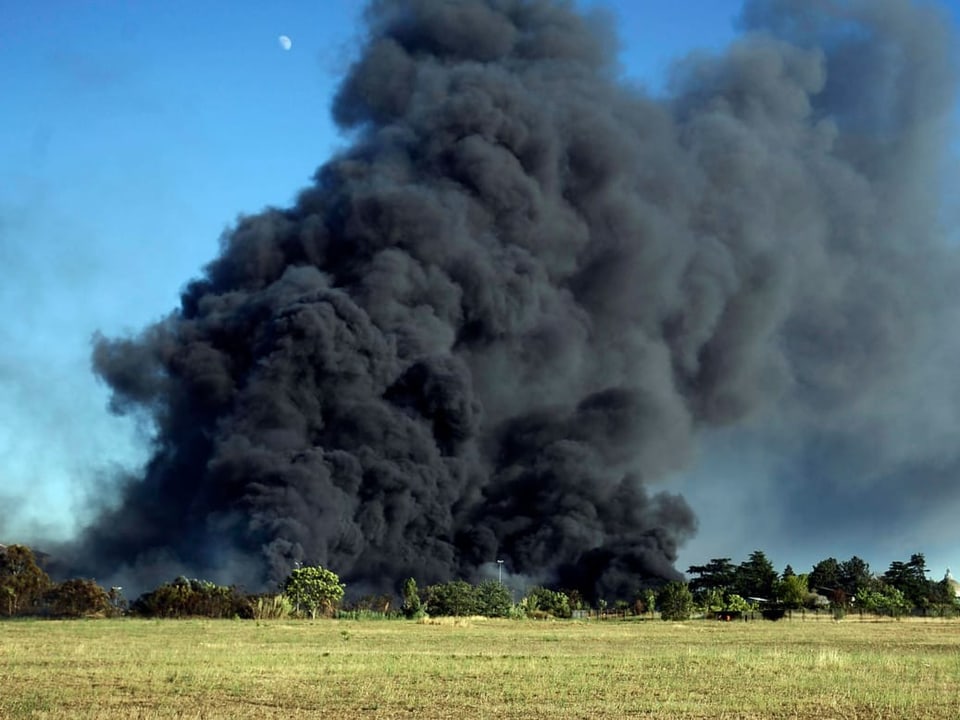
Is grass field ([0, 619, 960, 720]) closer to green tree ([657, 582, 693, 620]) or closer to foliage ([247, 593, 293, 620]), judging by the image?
foliage ([247, 593, 293, 620])

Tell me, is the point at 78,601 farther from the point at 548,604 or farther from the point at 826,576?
the point at 826,576

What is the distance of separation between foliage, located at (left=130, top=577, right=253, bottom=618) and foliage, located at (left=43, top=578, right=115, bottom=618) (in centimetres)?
161

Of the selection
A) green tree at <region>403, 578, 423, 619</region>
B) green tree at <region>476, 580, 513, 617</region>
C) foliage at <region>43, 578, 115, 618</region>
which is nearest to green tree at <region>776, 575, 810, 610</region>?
green tree at <region>476, 580, 513, 617</region>

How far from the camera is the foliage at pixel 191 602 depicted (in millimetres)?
54844

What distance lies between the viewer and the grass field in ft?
60.6

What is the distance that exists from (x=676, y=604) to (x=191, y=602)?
27.4 m

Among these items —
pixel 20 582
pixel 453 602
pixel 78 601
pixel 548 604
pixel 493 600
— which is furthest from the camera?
pixel 548 604

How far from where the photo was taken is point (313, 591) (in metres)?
60.8

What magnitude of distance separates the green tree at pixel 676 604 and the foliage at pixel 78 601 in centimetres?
3031

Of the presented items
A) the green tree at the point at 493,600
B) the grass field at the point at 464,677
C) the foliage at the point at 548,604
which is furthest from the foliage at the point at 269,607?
the grass field at the point at 464,677

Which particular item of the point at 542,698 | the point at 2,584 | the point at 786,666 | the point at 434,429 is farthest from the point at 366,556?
the point at 542,698

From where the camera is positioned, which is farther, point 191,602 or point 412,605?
point 412,605

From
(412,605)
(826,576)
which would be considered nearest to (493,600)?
(412,605)

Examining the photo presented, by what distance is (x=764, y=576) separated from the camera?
9881cm
